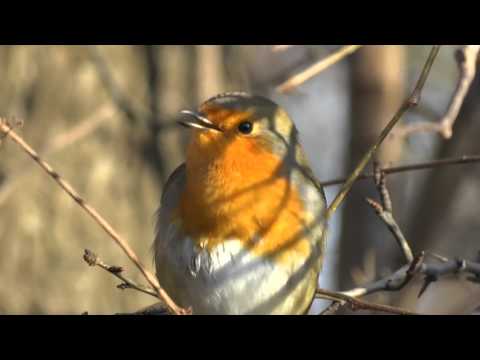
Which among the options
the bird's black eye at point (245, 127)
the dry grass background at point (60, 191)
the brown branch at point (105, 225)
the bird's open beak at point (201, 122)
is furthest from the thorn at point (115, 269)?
the dry grass background at point (60, 191)

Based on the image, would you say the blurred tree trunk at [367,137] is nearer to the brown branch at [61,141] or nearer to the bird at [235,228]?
the brown branch at [61,141]

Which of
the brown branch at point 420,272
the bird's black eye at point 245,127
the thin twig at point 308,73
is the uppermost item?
the bird's black eye at point 245,127

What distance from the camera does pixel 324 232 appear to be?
2803 mm

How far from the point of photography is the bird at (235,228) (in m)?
2.62

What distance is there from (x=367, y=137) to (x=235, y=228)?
2.86 m

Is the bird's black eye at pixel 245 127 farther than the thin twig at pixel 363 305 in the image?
Yes

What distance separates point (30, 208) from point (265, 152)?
2.19m

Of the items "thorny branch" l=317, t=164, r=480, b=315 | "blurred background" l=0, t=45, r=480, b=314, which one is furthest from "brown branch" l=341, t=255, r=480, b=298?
"blurred background" l=0, t=45, r=480, b=314

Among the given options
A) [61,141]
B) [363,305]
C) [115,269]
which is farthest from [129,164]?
[115,269]

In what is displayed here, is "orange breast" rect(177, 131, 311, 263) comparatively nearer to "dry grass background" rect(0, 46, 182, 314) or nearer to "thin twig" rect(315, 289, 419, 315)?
"thin twig" rect(315, 289, 419, 315)

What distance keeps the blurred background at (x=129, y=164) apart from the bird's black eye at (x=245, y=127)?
5.10 feet

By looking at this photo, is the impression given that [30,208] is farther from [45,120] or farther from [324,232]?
[324,232]
